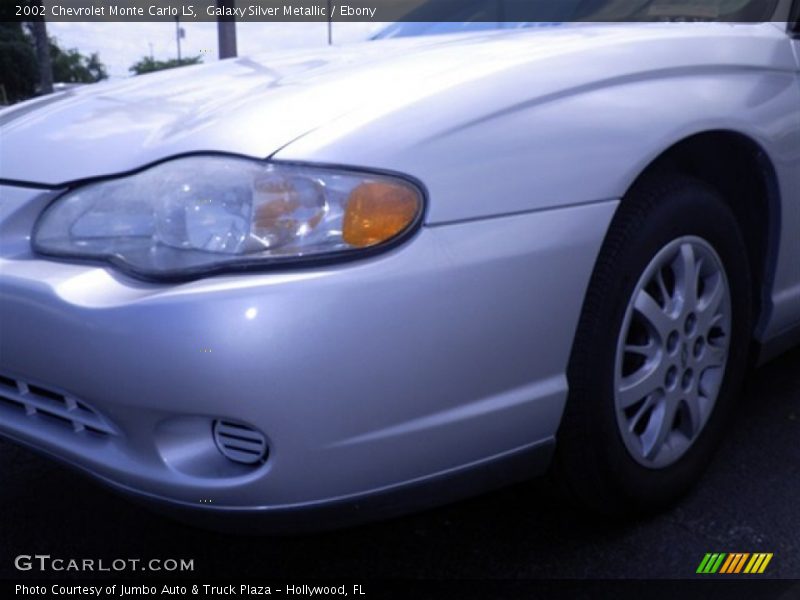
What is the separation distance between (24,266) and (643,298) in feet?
3.99

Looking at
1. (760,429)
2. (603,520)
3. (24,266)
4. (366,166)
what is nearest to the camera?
Result: (366,166)

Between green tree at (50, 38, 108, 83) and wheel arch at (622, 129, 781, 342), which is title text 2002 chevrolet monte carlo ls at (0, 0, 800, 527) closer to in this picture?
wheel arch at (622, 129, 781, 342)

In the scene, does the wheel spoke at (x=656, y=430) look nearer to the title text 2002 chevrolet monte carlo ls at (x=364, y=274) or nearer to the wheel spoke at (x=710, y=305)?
the title text 2002 chevrolet monte carlo ls at (x=364, y=274)

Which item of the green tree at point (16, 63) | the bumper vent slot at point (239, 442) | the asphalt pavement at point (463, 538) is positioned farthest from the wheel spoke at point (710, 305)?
the green tree at point (16, 63)

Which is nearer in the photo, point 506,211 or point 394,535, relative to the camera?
point 506,211

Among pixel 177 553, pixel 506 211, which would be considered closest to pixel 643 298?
pixel 506 211

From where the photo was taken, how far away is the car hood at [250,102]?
5.32 ft

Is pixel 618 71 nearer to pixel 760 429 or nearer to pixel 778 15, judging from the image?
pixel 778 15

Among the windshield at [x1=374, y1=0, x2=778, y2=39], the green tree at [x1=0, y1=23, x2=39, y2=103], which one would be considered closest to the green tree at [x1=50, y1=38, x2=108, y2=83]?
the green tree at [x1=0, y1=23, x2=39, y2=103]

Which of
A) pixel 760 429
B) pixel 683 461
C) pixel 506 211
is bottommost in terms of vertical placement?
pixel 760 429

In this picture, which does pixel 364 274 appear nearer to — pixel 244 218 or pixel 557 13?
pixel 244 218

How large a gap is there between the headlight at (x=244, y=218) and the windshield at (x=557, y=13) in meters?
1.21

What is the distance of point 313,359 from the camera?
1449 millimetres

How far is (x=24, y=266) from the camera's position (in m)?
1.66
